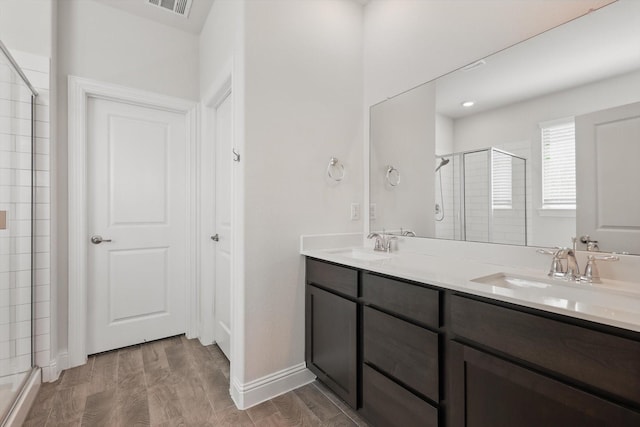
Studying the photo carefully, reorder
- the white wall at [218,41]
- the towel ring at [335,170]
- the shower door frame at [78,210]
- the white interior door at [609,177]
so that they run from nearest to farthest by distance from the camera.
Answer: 1. the white interior door at [609,177]
2. the white wall at [218,41]
3. the towel ring at [335,170]
4. the shower door frame at [78,210]

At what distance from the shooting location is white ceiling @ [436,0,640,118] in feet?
3.87

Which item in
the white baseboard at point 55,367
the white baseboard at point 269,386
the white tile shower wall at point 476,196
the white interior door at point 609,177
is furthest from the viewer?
the white baseboard at point 55,367

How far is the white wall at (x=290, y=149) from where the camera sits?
72.4 inches

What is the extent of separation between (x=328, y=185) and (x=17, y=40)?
2260 millimetres

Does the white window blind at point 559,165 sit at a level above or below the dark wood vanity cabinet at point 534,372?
above

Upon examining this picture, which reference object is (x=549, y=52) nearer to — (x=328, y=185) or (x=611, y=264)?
(x=611, y=264)

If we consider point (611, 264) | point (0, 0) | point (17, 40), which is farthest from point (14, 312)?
point (611, 264)

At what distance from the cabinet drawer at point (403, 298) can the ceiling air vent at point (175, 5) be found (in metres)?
2.47

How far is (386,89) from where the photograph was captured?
215 cm

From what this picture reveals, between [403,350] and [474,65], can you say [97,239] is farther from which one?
[474,65]

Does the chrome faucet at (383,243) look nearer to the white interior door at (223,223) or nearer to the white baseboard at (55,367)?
the white interior door at (223,223)

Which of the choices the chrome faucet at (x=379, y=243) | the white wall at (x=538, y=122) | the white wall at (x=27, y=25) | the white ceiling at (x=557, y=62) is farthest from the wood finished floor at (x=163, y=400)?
the white wall at (x=27, y=25)

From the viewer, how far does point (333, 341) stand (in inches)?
69.2

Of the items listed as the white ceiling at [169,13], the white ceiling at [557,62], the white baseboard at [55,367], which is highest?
the white ceiling at [169,13]
